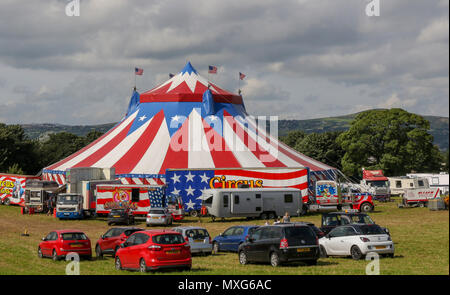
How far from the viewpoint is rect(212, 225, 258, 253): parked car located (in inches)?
963

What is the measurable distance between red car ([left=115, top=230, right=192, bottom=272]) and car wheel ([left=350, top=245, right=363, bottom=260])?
21.4ft

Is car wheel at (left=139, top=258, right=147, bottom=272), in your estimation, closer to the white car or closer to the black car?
the black car

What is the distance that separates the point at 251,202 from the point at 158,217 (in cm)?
703

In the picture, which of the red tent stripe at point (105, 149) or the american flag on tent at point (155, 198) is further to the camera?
the red tent stripe at point (105, 149)

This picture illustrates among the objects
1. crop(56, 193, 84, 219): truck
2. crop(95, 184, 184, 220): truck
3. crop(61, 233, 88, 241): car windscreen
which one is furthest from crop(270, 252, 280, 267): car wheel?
crop(56, 193, 84, 219): truck

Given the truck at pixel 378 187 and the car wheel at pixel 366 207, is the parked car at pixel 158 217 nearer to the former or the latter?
the car wheel at pixel 366 207

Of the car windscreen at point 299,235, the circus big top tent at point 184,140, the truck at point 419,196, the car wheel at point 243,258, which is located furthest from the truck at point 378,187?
the car windscreen at point 299,235

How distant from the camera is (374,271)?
17.4 meters

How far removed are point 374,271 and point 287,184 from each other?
26611 mm

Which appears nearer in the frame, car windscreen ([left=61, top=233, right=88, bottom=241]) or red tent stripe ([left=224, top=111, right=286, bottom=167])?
car windscreen ([left=61, top=233, right=88, bottom=241])

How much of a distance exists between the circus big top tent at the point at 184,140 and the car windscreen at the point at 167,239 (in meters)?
27.4

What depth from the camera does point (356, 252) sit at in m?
21.1

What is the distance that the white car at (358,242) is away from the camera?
68.5 ft

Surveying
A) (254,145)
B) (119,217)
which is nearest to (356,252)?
(119,217)
